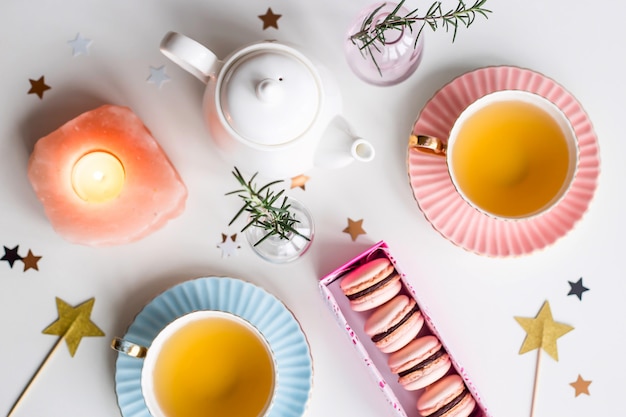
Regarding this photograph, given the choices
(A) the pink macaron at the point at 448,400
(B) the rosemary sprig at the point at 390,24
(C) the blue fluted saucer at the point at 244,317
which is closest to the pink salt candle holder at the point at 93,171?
(C) the blue fluted saucer at the point at 244,317

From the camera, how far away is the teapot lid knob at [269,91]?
2.70 ft

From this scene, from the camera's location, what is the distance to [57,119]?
1.07 metres

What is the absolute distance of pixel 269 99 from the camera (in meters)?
0.83

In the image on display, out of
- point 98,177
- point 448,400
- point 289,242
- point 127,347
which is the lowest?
point 448,400

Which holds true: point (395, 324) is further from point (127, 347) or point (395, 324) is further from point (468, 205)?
point (127, 347)

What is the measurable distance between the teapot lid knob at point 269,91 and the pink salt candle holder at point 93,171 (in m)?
0.27

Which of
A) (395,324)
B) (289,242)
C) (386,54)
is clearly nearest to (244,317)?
(289,242)

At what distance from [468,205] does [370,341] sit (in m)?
0.28

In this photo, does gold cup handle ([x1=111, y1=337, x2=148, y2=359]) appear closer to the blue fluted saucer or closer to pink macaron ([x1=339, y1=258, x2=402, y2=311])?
the blue fluted saucer

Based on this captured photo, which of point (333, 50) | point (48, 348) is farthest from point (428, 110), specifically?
point (48, 348)

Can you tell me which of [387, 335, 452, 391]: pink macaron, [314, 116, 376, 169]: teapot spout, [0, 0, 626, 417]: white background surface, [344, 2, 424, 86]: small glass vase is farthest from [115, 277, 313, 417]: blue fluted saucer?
[344, 2, 424, 86]: small glass vase

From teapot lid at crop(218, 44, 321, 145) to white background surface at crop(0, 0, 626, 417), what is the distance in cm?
20

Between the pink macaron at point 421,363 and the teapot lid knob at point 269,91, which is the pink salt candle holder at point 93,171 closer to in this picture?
the teapot lid knob at point 269,91

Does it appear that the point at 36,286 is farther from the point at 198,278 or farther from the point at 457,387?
the point at 457,387
